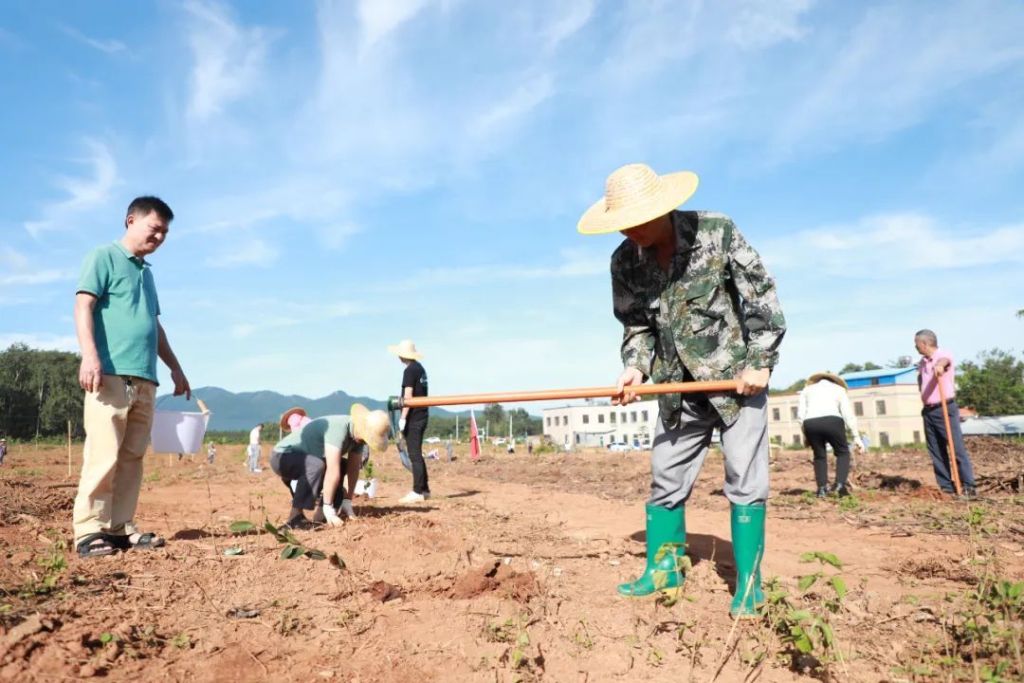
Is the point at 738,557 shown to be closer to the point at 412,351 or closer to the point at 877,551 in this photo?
the point at 877,551

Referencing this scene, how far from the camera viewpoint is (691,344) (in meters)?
3.21

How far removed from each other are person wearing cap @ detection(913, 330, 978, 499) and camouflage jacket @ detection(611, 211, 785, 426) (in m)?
5.55

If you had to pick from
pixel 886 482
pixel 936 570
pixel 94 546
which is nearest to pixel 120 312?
pixel 94 546

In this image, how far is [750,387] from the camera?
2.98 metres

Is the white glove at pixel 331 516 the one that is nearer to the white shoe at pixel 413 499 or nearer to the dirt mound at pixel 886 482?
the white shoe at pixel 413 499

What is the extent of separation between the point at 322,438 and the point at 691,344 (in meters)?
3.20

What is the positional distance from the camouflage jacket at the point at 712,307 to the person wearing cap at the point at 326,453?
8.39ft

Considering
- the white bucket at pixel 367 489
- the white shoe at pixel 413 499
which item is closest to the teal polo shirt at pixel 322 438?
the white shoe at pixel 413 499

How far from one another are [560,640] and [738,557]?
0.94m

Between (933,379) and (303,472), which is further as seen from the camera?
(933,379)

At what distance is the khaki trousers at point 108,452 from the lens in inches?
146

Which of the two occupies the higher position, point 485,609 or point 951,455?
point 951,455

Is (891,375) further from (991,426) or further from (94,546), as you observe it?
(94,546)

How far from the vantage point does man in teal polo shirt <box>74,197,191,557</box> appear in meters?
3.70
